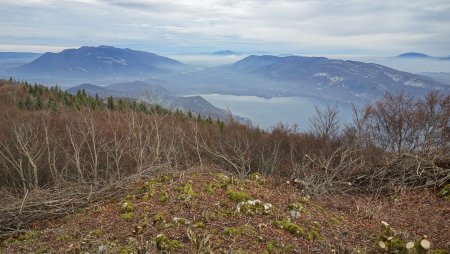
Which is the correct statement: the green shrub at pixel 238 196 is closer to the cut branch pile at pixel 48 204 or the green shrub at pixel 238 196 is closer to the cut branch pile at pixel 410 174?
the cut branch pile at pixel 48 204

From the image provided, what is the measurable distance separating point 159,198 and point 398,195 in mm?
7098

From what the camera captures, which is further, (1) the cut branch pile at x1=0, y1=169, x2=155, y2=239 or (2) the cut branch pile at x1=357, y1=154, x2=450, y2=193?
(2) the cut branch pile at x1=357, y1=154, x2=450, y2=193

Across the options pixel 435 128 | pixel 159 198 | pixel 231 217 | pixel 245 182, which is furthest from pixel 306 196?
pixel 435 128

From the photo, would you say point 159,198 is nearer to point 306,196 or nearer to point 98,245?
point 98,245

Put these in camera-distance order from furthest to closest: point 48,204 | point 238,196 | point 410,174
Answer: point 410,174 → point 48,204 → point 238,196

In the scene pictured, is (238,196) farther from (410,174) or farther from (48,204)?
(410,174)

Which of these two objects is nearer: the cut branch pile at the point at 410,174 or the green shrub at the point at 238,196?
the green shrub at the point at 238,196

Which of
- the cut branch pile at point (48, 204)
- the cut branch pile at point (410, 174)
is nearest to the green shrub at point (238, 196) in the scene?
the cut branch pile at point (48, 204)

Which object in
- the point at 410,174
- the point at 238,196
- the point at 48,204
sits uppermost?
the point at 238,196

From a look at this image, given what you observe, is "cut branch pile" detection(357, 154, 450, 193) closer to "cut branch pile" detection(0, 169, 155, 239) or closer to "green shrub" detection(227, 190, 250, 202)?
"green shrub" detection(227, 190, 250, 202)

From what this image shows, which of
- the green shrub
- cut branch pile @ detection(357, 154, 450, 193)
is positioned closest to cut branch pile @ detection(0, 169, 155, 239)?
the green shrub

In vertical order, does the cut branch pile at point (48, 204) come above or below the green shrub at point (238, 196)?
below

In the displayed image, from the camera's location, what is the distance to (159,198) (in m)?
8.21

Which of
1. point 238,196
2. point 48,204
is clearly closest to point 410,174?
point 238,196
